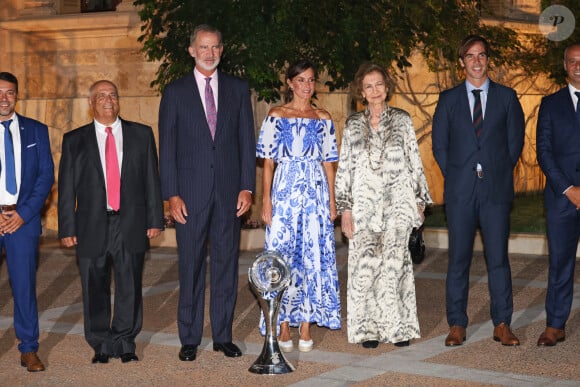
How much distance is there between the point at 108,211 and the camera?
8000 mm

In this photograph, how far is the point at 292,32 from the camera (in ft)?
46.7

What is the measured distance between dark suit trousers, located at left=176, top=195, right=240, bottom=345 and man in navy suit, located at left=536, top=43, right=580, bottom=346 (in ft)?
7.50

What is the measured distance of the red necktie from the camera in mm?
8008

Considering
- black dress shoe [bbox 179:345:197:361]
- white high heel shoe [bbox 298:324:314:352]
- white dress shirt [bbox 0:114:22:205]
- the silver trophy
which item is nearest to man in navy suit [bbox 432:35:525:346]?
white high heel shoe [bbox 298:324:314:352]

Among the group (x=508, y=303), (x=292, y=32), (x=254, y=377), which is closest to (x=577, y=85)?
(x=508, y=303)

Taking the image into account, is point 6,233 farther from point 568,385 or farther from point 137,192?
point 568,385

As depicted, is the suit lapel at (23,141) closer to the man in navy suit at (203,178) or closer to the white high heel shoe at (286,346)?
the man in navy suit at (203,178)

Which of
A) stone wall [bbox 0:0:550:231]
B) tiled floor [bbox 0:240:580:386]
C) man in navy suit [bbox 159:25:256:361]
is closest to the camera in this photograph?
tiled floor [bbox 0:240:580:386]

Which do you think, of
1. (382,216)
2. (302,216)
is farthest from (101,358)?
(382,216)

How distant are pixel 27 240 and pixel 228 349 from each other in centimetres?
159

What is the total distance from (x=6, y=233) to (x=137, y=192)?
0.91 meters

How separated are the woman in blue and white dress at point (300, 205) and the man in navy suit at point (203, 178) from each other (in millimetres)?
421

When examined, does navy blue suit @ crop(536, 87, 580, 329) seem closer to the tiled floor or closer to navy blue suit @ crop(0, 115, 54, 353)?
the tiled floor

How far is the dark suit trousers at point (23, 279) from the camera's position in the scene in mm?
7820
